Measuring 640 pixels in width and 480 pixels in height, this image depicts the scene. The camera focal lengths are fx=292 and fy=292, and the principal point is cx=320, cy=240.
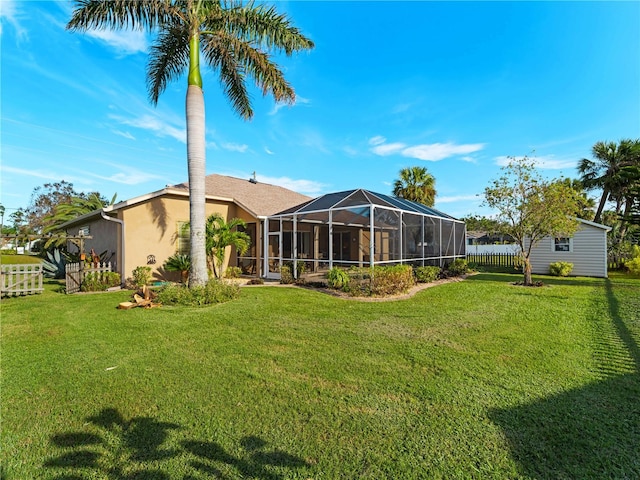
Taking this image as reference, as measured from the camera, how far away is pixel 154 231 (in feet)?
39.2

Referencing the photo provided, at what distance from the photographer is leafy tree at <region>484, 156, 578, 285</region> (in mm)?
11023

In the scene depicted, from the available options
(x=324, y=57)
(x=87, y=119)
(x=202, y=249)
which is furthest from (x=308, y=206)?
(x=87, y=119)

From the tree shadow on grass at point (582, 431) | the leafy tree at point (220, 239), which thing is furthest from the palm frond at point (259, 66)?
the tree shadow on grass at point (582, 431)

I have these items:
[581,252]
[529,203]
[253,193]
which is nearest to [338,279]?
[529,203]

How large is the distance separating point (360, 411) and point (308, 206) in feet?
34.0

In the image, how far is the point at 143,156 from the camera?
15.1 meters

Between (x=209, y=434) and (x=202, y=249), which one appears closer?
(x=209, y=434)

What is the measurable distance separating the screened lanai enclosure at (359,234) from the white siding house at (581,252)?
4475 millimetres

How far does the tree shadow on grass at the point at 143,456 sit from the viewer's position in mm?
2144

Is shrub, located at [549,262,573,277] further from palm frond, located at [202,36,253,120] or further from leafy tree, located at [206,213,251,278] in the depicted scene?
palm frond, located at [202,36,253,120]

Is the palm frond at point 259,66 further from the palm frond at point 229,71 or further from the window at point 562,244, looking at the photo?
the window at point 562,244

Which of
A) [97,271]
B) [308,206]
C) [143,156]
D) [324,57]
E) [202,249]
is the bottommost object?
[97,271]

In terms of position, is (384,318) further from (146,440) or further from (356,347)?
(146,440)

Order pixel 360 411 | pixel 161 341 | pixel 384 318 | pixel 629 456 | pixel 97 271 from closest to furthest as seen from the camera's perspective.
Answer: pixel 629 456
pixel 360 411
pixel 161 341
pixel 384 318
pixel 97 271
